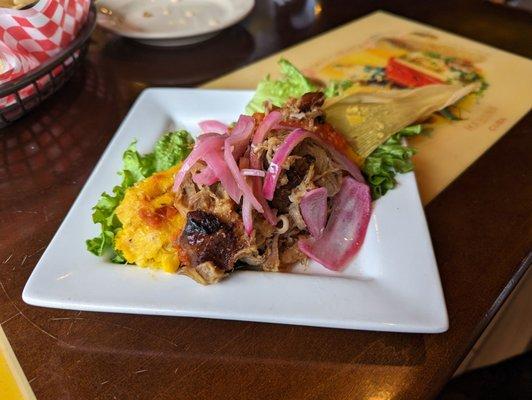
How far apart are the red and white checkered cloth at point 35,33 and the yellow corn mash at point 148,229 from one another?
2.10 ft

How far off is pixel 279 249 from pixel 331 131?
0.38 metres

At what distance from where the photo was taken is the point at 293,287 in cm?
98

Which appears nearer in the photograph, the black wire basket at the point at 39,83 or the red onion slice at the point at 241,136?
the red onion slice at the point at 241,136

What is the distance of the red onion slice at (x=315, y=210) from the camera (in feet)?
3.67

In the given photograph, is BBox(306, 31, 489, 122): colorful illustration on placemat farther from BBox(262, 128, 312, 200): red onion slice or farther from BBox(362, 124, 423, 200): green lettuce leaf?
BBox(262, 128, 312, 200): red onion slice

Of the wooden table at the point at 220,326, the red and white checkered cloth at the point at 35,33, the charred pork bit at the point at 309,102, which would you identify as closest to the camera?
the wooden table at the point at 220,326

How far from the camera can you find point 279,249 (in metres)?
1.12

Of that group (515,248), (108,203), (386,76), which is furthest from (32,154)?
(515,248)

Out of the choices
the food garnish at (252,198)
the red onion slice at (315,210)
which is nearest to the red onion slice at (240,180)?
the food garnish at (252,198)

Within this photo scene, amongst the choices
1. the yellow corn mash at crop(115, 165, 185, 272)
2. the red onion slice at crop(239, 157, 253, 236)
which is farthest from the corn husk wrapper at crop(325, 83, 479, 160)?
the yellow corn mash at crop(115, 165, 185, 272)

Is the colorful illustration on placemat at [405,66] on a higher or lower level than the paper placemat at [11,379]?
higher

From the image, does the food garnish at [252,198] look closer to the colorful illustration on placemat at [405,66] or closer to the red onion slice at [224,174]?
the red onion slice at [224,174]

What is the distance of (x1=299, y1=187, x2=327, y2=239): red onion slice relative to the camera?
1.12m

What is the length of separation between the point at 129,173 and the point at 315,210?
0.47 meters
